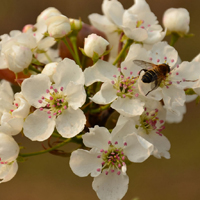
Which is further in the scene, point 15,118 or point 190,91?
point 190,91

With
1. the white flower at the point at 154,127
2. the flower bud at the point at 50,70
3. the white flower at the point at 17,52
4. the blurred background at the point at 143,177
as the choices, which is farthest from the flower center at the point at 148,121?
the blurred background at the point at 143,177

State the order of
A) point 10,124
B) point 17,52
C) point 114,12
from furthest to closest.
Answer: point 114,12
point 17,52
point 10,124

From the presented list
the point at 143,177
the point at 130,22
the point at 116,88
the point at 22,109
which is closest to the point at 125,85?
the point at 116,88

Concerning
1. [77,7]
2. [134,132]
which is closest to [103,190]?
[134,132]

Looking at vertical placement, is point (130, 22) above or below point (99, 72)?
above

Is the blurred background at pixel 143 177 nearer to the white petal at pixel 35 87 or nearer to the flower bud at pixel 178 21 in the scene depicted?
the flower bud at pixel 178 21

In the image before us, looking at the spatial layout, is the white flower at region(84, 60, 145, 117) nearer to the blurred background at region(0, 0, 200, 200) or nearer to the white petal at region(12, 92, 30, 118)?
the white petal at region(12, 92, 30, 118)

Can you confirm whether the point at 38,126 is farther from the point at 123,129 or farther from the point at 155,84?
the point at 155,84
